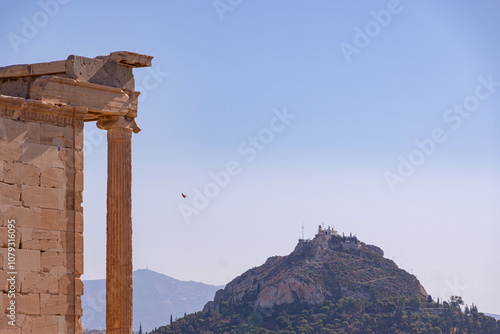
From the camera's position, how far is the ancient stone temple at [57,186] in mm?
18266

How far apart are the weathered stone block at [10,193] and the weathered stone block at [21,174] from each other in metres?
0.09

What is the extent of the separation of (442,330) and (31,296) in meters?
183

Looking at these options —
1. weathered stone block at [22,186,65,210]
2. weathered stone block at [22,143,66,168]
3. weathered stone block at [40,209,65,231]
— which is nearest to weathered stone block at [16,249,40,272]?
weathered stone block at [40,209,65,231]

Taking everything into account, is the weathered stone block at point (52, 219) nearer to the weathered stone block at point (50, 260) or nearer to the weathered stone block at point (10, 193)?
the weathered stone block at point (50, 260)

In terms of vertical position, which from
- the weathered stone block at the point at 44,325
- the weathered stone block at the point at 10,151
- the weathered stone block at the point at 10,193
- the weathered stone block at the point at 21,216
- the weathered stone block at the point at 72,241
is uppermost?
the weathered stone block at the point at 10,151

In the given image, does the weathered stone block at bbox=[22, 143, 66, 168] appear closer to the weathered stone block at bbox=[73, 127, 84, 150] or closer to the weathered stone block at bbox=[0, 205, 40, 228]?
the weathered stone block at bbox=[73, 127, 84, 150]

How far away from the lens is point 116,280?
66.1 feet

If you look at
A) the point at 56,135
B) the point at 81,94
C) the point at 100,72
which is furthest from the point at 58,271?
the point at 100,72

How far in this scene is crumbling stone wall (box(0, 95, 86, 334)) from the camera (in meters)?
18.2

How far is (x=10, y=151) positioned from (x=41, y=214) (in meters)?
1.28

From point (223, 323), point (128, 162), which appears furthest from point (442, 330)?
point (128, 162)

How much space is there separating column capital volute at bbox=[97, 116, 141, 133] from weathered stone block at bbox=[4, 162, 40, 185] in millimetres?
2100

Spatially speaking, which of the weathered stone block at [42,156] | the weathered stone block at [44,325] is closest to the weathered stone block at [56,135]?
the weathered stone block at [42,156]

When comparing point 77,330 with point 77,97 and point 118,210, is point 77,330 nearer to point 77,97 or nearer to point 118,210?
point 118,210
